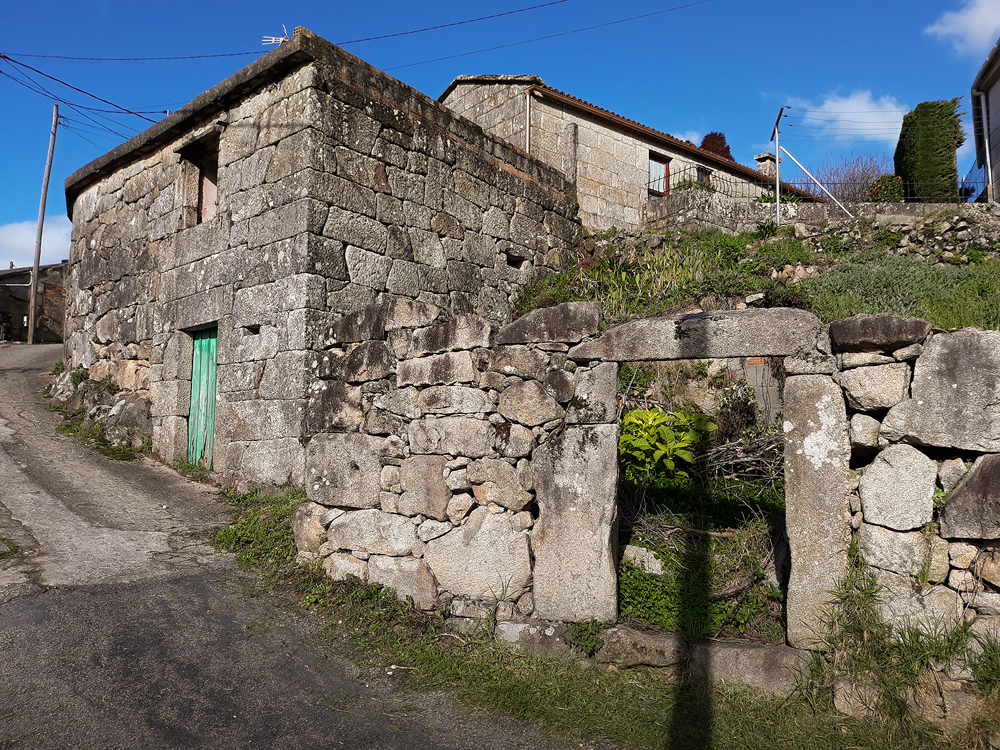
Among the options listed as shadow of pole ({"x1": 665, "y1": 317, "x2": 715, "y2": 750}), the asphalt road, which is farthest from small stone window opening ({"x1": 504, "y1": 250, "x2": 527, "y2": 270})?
shadow of pole ({"x1": 665, "y1": 317, "x2": 715, "y2": 750})

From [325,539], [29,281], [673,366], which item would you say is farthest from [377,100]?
[29,281]

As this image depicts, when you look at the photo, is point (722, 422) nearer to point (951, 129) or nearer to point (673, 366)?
point (673, 366)

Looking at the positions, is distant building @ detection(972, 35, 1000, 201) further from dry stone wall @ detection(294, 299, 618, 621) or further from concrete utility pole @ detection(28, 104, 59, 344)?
concrete utility pole @ detection(28, 104, 59, 344)

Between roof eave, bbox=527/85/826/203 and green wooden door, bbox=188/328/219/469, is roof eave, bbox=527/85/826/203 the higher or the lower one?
the higher one

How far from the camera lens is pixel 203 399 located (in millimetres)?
7613

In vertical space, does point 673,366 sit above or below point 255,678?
above

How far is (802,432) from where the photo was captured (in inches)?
134

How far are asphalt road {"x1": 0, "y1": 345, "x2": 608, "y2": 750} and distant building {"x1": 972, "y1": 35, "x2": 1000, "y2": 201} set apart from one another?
1760cm

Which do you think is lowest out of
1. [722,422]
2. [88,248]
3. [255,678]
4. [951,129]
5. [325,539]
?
[255,678]

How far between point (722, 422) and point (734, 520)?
5.07 ft

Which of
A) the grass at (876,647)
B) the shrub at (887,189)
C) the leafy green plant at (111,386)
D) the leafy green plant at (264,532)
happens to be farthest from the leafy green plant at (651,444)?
the shrub at (887,189)

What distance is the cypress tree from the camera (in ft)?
48.3

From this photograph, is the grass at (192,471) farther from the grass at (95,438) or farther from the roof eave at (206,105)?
the roof eave at (206,105)

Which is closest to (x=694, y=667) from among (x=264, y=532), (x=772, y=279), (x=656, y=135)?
(x=264, y=532)
